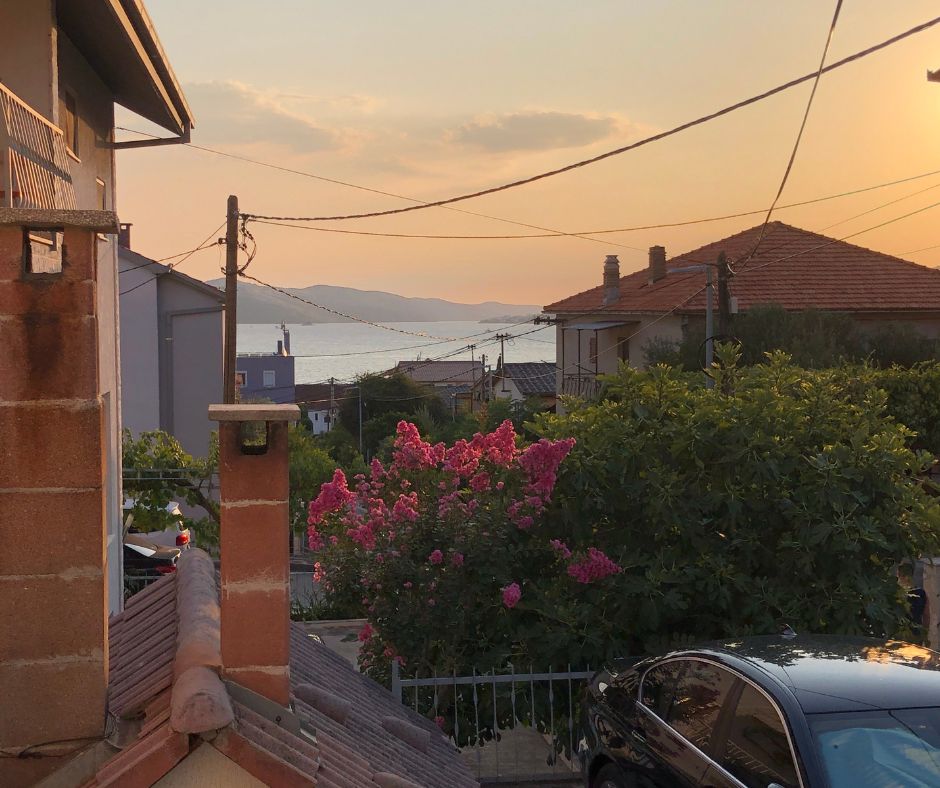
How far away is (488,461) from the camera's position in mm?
8750

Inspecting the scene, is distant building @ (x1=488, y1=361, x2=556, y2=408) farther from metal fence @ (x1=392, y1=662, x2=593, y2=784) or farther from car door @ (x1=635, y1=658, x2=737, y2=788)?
car door @ (x1=635, y1=658, x2=737, y2=788)

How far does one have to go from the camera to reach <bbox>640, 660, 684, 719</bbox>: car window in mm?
6152

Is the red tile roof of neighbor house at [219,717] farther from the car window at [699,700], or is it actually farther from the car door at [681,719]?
the car window at [699,700]

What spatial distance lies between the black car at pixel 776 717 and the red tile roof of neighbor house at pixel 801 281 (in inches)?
1053

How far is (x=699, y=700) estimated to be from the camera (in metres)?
5.80

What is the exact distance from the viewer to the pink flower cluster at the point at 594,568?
8227mm

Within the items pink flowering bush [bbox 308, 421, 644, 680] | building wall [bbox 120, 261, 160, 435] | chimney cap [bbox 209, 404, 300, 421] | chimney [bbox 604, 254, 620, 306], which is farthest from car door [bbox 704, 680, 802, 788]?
chimney [bbox 604, 254, 620, 306]

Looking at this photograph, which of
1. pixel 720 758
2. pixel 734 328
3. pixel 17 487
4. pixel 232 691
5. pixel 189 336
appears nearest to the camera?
pixel 17 487

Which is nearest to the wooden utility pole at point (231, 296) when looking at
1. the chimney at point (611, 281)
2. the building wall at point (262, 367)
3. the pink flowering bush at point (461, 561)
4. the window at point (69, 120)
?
the window at point (69, 120)

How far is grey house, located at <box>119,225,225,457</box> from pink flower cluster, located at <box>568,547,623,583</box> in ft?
85.5

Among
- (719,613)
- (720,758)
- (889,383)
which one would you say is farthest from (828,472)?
(889,383)

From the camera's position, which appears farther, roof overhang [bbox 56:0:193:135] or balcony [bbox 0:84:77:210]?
roof overhang [bbox 56:0:193:135]

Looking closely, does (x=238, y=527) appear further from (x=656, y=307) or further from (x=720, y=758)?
(x=656, y=307)

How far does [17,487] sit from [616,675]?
14.6ft
